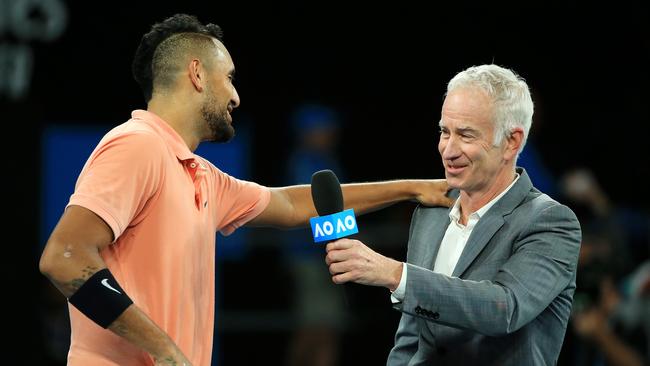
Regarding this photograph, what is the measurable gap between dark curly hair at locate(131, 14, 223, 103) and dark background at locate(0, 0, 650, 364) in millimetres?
3707

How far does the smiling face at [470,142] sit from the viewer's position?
10.7 ft

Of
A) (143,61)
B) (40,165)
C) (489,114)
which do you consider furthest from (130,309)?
(40,165)

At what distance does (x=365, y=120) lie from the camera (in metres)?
7.97

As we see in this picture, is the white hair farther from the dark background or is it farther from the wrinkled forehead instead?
the dark background

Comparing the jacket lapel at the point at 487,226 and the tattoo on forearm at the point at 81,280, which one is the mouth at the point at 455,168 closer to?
the jacket lapel at the point at 487,226

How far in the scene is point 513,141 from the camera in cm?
334

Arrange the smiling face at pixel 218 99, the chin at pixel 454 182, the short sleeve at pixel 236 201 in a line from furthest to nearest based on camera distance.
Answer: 1. the short sleeve at pixel 236 201
2. the smiling face at pixel 218 99
3. the chin at pixel 454 182

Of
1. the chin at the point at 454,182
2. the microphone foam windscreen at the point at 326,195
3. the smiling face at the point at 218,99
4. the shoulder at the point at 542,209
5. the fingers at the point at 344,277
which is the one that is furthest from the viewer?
the smiling face at the point at 218,99

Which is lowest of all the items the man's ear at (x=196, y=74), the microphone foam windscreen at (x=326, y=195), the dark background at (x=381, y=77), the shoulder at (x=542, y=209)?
the dark background at (x=381, y=77)

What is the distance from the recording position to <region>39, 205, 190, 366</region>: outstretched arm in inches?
113

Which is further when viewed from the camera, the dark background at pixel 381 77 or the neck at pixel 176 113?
the dark background at pixel 381 77

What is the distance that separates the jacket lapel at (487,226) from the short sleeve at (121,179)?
0.92 meters

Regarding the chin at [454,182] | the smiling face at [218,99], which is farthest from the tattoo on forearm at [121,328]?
the chin at [454,182]

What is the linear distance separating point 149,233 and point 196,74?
0.59m
